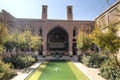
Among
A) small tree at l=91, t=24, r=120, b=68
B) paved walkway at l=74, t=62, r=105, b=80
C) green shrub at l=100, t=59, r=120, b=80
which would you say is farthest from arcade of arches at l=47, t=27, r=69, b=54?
small tree at l=91, t=24, r=120, b=68

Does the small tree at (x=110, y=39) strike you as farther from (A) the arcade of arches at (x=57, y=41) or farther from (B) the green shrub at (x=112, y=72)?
(A) the arcade of arches at (x=57, y=41)

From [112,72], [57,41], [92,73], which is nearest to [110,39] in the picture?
[112,72]

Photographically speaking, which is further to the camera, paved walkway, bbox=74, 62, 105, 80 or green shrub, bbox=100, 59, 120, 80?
paved walkway, bbox=74, 62, 105, 80

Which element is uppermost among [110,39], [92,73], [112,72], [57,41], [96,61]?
[57,41]

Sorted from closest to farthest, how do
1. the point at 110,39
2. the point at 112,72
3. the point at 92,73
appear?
1. the point at 112,72
2. the point at 110,39
3. the point at 92,73

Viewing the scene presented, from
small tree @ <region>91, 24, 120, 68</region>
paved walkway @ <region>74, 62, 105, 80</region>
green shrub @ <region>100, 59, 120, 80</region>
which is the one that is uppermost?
small tree @ <region>91, 24, 120, 68</region>

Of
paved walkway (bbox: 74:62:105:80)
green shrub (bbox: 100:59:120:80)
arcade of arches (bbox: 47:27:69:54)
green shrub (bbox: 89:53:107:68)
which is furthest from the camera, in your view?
arcade of arches (bbox: 47:27:69:54)

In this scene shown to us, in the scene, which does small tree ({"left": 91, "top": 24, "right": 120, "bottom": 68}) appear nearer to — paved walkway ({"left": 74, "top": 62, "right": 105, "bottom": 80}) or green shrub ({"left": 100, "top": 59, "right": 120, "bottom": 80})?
green shrub ({"left": 100, "top": 59, "right": 120, "bottom": 80})

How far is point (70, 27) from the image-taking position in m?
42.5

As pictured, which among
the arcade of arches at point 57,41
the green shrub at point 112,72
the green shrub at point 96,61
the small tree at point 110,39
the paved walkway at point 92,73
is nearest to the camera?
the green shrub at point 112,72

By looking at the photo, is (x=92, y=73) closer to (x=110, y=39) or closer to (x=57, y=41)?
(x=110, y=39)

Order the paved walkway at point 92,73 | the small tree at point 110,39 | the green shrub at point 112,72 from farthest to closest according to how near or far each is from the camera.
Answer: the paved walkway at point 92,73 < the small tree at point 110,39 < the green shrub at point 112,72

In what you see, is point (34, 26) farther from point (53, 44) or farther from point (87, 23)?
point (87, 23)

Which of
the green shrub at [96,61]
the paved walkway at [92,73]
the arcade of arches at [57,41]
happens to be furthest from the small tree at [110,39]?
the arcade of arches at [57,41]
